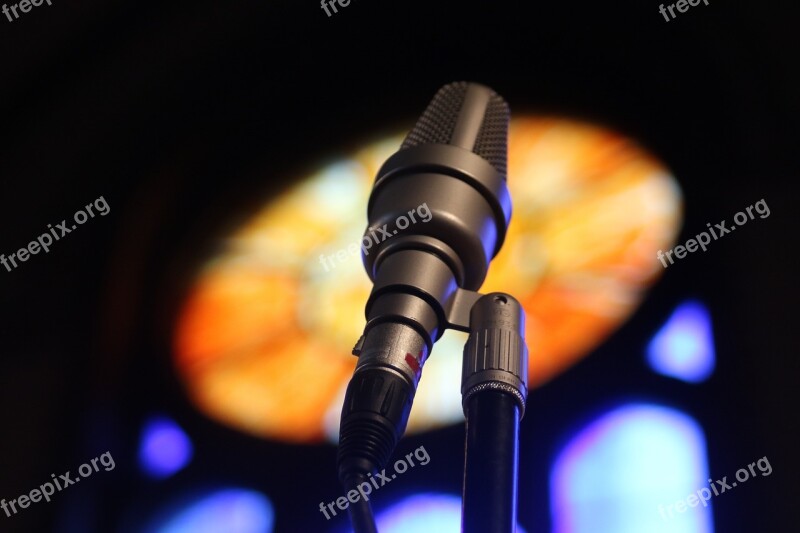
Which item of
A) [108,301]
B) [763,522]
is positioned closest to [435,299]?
[763,522]

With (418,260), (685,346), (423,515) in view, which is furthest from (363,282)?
(418,260)

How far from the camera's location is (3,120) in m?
2.91

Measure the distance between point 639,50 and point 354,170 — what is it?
98 cm

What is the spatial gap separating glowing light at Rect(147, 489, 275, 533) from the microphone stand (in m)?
1.60

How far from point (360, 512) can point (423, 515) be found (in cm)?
146

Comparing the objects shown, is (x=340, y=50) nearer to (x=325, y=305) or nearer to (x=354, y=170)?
(x=354, y=170)

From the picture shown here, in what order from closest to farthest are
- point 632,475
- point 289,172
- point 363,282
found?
point 632,475 < point 363,282 < point 289,172

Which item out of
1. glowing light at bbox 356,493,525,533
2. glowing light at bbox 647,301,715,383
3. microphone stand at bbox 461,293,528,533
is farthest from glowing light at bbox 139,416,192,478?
microphone stand at bbox 461,293,528,533

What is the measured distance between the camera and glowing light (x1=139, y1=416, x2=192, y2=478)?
7.82ft

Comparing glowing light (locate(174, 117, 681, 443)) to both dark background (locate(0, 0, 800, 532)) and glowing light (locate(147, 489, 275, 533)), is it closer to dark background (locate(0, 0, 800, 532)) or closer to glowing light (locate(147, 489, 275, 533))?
dark background (locate(0, 0, 800, 532))

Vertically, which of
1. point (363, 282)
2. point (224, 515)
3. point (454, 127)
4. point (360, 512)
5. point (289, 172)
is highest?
point (289, 172)

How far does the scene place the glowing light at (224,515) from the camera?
2.16 meters

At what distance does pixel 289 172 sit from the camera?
3.12 m

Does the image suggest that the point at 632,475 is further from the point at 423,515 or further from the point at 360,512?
the point at 360,512
